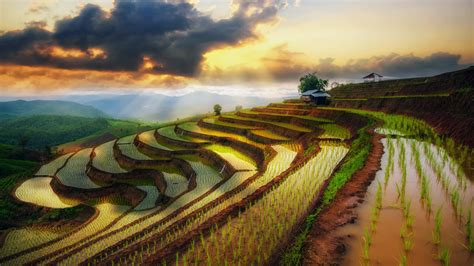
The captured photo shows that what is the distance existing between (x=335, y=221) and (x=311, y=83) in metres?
51.7

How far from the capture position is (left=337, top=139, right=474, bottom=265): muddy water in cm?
488

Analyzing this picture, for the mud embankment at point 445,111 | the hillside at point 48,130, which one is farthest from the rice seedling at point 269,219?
the hillside at point 48,130

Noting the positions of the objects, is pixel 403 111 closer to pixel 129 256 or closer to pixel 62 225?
pixel 129 256

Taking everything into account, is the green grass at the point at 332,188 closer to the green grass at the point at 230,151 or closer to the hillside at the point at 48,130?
the green grass at the point at 230,151

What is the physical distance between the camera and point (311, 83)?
2170 inches

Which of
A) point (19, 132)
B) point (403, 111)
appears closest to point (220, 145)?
point (403, 111)

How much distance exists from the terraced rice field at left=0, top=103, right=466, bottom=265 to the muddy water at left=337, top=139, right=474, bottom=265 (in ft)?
0.22

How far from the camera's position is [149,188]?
66.6 ft

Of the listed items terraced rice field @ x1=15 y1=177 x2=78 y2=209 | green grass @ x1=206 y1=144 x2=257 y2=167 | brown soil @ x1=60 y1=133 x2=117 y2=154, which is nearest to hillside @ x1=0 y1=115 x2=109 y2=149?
brown soil @ x1=60 y1=133 x2=117 y2=154

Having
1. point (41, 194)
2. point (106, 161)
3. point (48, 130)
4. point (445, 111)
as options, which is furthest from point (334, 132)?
point (48, 130)

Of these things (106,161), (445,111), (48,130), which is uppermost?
(445,111)

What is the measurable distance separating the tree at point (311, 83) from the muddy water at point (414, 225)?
47412mm

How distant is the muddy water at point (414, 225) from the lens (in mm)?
4875

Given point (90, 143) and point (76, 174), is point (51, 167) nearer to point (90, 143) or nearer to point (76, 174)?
point (76, 174)
